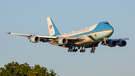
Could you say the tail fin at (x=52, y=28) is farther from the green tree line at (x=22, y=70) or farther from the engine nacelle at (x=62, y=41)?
the green tree line at (x=22, y=70)

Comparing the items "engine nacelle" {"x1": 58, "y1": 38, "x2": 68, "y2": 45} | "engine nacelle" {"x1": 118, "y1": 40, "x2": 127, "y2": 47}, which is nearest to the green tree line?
"engine nacelle" {"x1": 58, "y1": 38, "x2": 68, "y2": 45}

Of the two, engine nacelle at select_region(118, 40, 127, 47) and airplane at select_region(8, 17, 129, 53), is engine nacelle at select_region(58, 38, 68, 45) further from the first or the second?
engine nacelle at select_region(118, 40, 127, 47)

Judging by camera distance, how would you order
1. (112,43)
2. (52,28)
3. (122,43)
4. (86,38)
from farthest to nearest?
(52,28) → (122,43) → (112,43) → (86,38)

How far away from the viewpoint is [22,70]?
60.1m

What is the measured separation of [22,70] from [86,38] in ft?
64.2

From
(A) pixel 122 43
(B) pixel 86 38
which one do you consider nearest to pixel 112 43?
(A) pixel 122 43

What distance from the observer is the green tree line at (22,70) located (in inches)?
2340

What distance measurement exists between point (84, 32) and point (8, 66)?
2174cm

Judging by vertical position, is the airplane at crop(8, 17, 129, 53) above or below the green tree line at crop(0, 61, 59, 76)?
above

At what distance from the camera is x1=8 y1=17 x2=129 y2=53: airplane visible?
234 feet

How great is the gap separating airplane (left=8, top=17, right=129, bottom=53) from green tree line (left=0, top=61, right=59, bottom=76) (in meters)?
14.5

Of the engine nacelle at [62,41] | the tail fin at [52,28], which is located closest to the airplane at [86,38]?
the engine nacelle at [62,41]

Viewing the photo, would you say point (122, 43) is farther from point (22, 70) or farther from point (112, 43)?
point (22, 70)

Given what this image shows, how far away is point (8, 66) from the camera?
6084 cm
